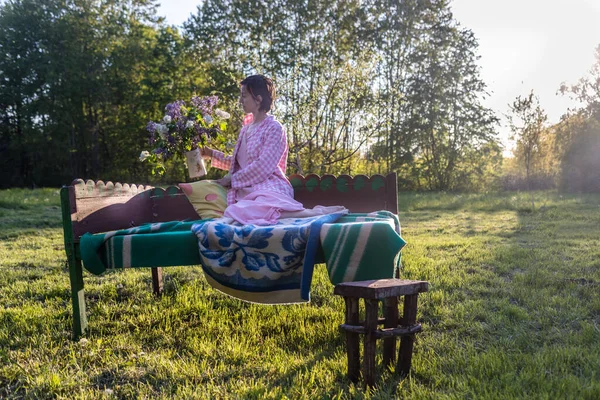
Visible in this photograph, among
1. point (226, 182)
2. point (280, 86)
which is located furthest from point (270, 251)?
point (280, 86)

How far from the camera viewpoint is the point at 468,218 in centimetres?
1048

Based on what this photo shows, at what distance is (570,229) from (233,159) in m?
6.47

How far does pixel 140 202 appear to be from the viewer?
174 inches

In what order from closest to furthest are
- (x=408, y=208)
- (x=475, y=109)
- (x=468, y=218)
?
(x=468, y=218), (x=408, y=208), (x=475, y=109)

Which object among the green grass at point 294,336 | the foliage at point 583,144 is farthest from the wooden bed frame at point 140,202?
the foliage at point 583,144

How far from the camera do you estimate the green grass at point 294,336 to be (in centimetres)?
253

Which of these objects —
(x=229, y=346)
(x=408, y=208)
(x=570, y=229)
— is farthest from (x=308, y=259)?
(x=408, y=208)

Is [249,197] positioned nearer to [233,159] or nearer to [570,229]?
[233,159]

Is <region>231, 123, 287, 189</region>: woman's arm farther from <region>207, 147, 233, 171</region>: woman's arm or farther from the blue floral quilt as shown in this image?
the blue floral quilt

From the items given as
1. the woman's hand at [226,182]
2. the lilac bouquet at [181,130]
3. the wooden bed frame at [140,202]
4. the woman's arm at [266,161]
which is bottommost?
the wooden bed frame at [140,202]

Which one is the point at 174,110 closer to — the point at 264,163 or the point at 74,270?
the point at 264,163

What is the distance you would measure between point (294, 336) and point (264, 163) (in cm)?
125

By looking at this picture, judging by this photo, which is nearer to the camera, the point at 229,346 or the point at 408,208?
the point at 229,346

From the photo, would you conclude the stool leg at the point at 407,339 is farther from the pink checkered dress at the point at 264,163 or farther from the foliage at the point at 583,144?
the foliage at the point at 583,144
